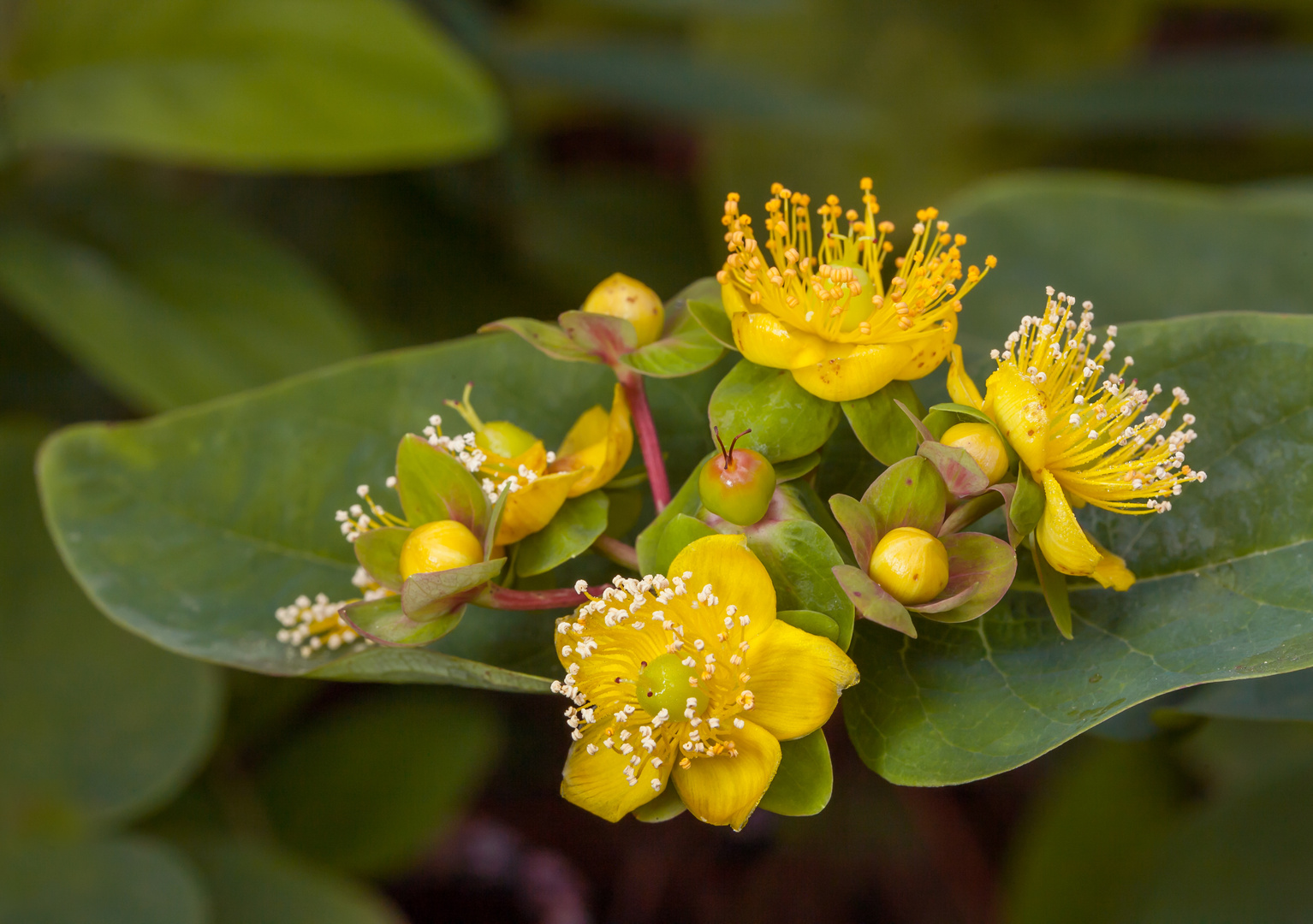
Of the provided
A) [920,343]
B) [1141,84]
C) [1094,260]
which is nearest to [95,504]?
[920,343]

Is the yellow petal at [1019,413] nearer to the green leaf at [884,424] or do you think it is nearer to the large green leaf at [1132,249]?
the green leaf at [884,424]

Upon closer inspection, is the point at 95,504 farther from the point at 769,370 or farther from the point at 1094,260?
the point at 1094,260

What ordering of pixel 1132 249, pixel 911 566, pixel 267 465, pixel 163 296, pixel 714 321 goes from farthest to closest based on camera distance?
pixel 163 296 → pixel 1132 249 → pixel 267 465 → pixel 714 321 → pixel 911 566

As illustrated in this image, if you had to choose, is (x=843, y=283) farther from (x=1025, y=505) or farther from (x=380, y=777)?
(x=380, y=777)

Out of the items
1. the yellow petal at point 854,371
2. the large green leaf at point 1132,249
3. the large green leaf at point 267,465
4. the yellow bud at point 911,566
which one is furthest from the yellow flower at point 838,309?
the large green leaf at point 1132,249

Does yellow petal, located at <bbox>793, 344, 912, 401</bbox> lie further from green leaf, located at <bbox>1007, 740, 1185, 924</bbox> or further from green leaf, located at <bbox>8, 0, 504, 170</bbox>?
green leaf, located at <bbox>1007, 740, 1185, 924</bbox>

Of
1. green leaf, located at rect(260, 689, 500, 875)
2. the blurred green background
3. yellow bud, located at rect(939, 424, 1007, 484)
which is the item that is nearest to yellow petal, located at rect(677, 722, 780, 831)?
yellow bud, located at rect(939, 424, 1007, 484)

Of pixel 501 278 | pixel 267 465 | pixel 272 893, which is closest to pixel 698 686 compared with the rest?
pixel 267 465
